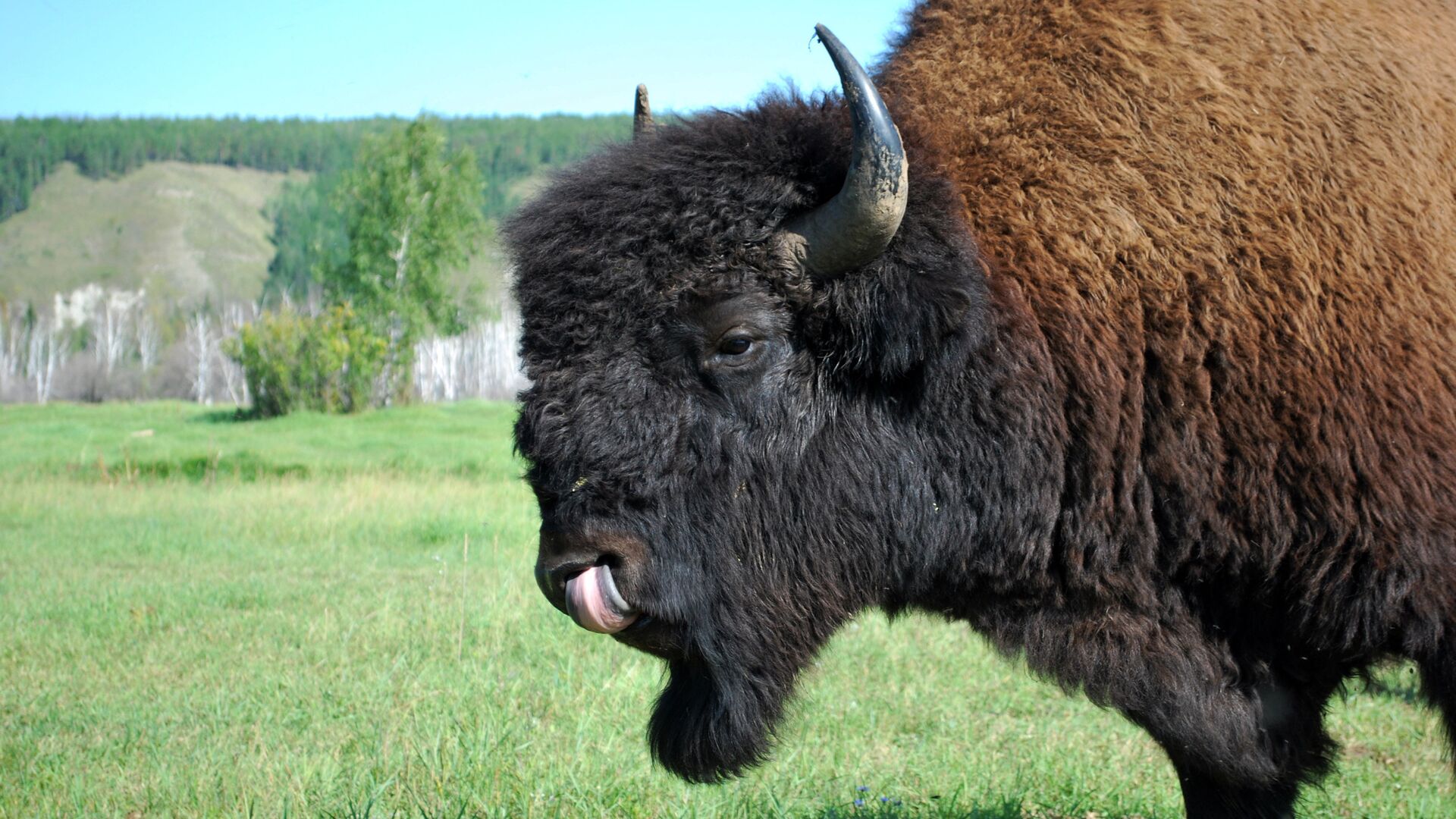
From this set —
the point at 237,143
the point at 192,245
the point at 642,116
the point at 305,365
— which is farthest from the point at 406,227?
the point at 237,143

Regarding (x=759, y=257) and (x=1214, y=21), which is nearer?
(x=759, y=257)

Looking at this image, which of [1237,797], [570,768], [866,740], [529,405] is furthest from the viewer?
[866,740]

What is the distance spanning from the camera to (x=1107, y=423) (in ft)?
8.60

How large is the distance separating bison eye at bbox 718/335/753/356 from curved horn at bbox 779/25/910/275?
10.3 inches

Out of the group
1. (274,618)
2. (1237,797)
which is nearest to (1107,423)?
(1237,797)

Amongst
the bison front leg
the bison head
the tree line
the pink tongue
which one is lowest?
the bison front leg

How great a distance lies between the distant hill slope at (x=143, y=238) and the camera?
11094 cm

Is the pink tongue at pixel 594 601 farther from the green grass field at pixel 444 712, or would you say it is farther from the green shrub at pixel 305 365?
the green shrub at pixel 305 365

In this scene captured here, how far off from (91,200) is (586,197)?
148m

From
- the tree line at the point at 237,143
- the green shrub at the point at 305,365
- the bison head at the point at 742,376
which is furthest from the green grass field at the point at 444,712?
the tree line at the point at 237,143

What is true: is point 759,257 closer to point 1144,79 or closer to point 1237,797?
point 1144,79

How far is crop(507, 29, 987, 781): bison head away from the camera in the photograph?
2521 millimetres

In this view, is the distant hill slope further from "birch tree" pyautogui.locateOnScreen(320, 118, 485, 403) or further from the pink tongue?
the pink tongue

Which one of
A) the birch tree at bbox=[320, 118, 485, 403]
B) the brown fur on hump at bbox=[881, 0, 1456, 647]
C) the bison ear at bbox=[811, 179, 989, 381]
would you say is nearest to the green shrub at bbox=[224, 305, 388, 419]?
the birch tree at bbox=[320, 118, 485, 403]
